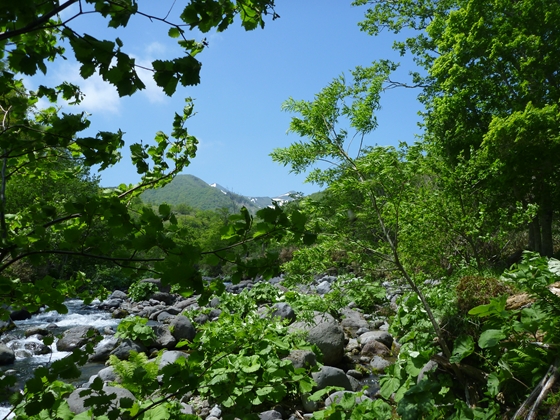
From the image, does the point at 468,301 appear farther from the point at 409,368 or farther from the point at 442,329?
the point at 409,368

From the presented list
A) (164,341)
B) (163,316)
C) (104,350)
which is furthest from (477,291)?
(163,316)

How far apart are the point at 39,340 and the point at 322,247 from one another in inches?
380

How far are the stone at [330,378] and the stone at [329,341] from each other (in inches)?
48.8

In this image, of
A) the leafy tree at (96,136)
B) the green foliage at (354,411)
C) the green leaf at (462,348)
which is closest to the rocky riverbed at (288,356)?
the green foliage at (354,411)

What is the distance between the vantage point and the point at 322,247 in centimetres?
529

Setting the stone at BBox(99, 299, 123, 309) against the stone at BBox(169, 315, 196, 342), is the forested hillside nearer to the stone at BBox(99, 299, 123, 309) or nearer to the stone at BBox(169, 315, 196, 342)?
the stone at BBox(169, 315, 196, 342)

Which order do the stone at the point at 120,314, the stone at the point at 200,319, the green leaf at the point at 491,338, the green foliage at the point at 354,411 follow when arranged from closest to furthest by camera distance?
the green leaf at the point at 491,338 → the green foliage at the point at 354,411 → the stone at the point at 200,319 → the stone at the point at 120,314

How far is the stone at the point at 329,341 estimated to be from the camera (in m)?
7.30

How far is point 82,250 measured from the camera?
→ 1.33 m

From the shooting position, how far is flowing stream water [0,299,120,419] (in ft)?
27.4

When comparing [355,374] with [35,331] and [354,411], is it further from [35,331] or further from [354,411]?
[35,331]

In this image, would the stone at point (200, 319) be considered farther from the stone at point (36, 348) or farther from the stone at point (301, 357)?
the stone at point (301, 357)

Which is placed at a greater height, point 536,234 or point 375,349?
point 536,234

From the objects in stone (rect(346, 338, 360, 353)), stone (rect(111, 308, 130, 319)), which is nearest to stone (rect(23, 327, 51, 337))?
stone (rect(111, 308, 130, 319))
